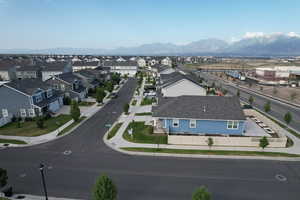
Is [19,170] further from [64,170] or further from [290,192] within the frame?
[290,192]

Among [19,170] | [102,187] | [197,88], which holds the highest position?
[197,88]

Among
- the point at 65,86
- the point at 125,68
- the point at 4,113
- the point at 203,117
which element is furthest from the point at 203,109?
the point at 125,68

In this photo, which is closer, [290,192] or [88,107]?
[290,192]

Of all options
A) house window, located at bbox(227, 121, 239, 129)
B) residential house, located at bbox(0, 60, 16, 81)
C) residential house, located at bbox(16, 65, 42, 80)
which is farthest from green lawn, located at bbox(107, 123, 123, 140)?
residential house, located at bbox(0, 60, 16, 81)

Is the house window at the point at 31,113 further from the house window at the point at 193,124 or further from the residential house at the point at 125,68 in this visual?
the residential house at the point at 125,68

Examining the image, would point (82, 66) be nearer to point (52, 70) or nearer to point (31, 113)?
point (52, 70)

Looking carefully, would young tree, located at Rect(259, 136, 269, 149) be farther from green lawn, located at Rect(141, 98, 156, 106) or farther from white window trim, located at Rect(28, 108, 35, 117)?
white window trim, located at Rect(28, 108, 35, 117)

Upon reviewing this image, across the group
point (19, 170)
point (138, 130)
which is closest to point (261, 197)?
point (138, 130)
